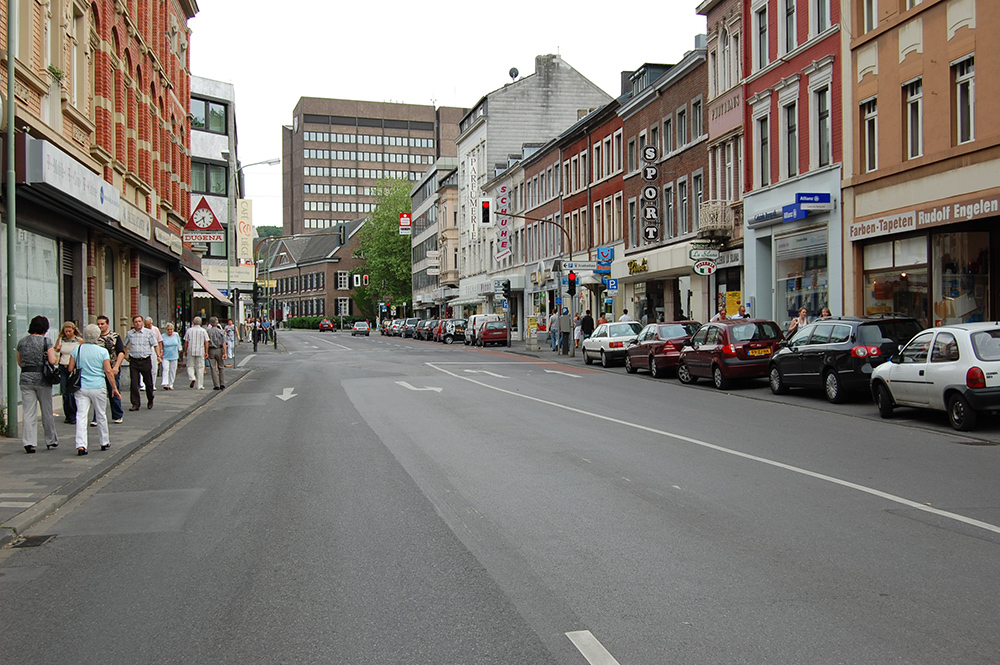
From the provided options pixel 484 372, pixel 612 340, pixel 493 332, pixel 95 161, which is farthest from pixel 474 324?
pixel 95 161

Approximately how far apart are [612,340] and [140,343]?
16.6 m

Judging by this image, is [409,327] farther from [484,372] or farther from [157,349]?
[157,349]

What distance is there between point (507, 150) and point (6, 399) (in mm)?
58275

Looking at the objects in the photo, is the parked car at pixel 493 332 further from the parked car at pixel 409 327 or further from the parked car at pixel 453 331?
the parked car at pixel 409 327

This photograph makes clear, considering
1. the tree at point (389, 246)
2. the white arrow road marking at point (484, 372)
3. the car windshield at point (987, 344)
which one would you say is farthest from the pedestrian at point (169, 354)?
the tree at point (389, 246)

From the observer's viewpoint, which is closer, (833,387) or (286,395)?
(833,387)

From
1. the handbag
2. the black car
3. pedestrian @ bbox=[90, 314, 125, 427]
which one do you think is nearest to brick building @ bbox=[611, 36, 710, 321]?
the black car

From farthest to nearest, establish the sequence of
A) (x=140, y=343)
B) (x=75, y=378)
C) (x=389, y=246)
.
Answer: (x=389, y=246)
(x=140, y=343)
(x=75, y=378)

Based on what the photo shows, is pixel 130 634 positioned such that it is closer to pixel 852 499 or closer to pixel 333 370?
pixel 852 499

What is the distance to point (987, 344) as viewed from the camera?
41.4 ft

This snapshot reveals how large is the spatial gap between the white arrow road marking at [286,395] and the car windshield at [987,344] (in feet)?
44.1

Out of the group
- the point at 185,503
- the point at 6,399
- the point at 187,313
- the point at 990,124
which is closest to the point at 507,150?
the point at 187,313

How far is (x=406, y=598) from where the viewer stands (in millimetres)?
5320

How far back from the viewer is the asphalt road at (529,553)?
461 cm
